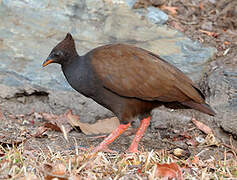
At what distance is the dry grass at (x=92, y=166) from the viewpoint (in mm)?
3674

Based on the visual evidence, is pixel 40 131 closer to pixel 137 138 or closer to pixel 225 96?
pixel 137 138

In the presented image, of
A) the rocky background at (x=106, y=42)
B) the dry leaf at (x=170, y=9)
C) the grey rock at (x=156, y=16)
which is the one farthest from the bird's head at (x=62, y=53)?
the dry leaf at (x=170, y=9)

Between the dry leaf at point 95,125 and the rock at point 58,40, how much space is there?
0.19m

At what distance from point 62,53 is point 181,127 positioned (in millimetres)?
2000

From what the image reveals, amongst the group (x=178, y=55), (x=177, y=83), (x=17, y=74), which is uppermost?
(x=177, y=83)

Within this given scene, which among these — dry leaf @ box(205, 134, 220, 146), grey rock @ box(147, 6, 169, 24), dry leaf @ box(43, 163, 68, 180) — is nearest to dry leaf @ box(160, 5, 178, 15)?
grey rock @ box(147, 6, 169, 24)

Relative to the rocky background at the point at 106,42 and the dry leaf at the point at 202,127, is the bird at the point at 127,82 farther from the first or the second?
the rocky background at the point at 106,42

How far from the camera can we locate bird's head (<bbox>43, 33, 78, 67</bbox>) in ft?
17.0

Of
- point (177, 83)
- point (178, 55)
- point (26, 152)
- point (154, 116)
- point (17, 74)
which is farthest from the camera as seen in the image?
point (178, 55)

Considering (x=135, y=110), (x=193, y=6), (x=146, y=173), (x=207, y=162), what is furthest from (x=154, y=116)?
(x=193, y=6)

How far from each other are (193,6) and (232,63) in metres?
2.13

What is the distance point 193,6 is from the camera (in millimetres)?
8664

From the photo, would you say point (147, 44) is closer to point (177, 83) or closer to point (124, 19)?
point (124, 19)

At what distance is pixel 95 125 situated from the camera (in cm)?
601
